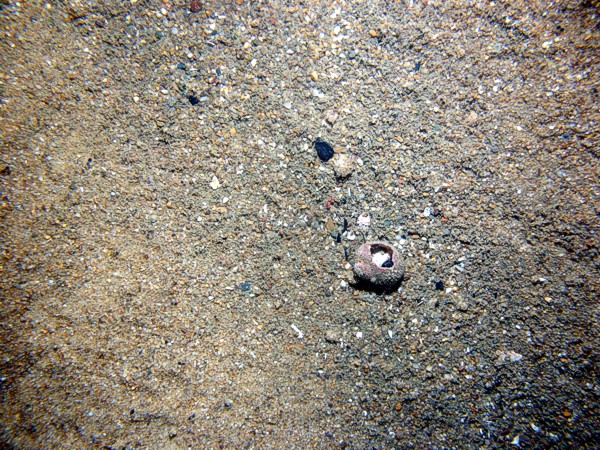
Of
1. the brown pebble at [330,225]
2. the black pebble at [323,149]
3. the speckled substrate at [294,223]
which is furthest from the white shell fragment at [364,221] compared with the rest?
the black pebble at [323,149]

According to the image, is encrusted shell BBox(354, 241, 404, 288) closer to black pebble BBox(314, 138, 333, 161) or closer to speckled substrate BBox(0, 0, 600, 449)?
speckled substrate BBox(0, 0, 600, 449)

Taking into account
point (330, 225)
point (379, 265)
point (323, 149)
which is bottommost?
point (379, 265)

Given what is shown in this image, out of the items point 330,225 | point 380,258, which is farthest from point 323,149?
point 380,258

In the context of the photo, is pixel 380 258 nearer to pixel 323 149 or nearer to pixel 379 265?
pixel 379 265

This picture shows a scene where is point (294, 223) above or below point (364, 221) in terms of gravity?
below

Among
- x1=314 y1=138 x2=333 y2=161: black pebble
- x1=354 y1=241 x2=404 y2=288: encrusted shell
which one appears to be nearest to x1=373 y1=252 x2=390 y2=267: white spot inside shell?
x1=354 y1=241 x2=404 y2=288: encrusted shell
